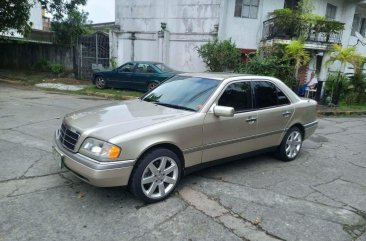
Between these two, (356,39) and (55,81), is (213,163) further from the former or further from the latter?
(356,39)

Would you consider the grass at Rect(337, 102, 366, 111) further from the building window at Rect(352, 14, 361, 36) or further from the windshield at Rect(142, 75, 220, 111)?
the windshield at Rect(142, 75, 220, 111)

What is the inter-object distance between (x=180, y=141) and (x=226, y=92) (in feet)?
3.77

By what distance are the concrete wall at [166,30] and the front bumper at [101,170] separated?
1274cm

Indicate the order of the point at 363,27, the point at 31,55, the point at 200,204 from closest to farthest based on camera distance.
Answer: the point at 200,204 → the point at 31,55 → the point at 363,27

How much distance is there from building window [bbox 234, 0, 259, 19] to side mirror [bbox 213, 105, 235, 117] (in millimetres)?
12632

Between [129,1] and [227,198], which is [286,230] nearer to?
[227,198]

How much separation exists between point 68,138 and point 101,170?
2.60 feet

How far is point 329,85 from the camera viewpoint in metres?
14.6

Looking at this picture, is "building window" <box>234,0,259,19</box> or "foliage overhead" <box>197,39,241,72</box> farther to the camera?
"building window" <box>234,0,259,19</box>

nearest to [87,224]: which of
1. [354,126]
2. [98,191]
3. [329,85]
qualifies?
[98,191]

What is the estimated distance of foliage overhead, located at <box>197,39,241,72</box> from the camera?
44.5 feet

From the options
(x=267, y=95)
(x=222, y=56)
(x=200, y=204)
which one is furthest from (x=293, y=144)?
(x=222, y=56)

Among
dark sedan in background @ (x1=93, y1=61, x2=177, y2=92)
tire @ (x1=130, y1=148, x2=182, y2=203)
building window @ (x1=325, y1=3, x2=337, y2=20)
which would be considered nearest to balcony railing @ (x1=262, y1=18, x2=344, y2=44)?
building window @ (x1=325, y1=3, x2=337, y2=20)

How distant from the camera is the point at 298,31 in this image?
15367mm
